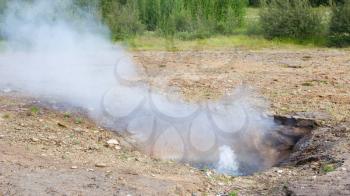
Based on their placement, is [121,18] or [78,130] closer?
[78,130]

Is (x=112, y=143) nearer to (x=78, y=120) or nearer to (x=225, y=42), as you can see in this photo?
(x=78, y=120)

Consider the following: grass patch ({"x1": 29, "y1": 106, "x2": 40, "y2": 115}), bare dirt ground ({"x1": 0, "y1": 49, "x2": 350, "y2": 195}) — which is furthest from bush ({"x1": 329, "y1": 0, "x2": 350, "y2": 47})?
grass patch ({"x1": 29, "y1": 106, "x2": 40, "y2": 115})

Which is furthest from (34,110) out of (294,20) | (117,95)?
(294,20)

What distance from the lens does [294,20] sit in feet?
48.8

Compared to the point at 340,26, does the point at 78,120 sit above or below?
below

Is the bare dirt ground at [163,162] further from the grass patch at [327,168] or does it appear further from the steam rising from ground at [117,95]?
the steam rising from ground at [117,95]

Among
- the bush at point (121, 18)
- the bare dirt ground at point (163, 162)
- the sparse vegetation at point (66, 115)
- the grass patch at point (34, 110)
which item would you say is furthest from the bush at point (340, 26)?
the grass patch at point (34, 110)

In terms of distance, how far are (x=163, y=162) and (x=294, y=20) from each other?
9.60 m

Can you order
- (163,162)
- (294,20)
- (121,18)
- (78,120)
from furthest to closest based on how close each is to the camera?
1. (121,18)
2. (294,20)
3. (78,120)
4. (163,162)

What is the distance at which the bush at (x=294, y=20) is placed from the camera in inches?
580

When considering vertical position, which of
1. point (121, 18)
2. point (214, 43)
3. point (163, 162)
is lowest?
point (214, 43)

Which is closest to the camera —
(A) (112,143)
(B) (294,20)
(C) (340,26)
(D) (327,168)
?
(D) (327,168)

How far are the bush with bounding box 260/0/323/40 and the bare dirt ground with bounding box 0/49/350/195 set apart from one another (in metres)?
4.85

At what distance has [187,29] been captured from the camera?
16531 millimetres
